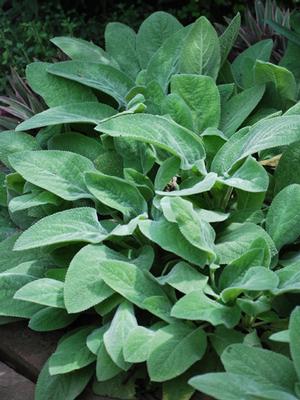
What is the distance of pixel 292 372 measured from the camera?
1.79 m

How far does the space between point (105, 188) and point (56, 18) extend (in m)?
2.35

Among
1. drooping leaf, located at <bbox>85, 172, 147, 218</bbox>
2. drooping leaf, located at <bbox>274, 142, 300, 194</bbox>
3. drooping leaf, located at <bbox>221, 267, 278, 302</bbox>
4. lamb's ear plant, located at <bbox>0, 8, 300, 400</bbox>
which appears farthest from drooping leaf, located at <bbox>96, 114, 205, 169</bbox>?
drooping leaf, located at <bbox>221, 267, 278, 302</bbox>

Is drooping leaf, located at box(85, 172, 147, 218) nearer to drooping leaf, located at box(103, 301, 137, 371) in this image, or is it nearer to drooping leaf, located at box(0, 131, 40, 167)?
drooping leaf, located at box(103, 301, 137, 371)

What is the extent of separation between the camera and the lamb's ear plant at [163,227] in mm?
1918

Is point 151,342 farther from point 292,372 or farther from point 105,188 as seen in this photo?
point 105,188

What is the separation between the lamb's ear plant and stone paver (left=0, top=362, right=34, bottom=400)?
0.10 metres

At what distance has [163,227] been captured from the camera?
2.10 metres

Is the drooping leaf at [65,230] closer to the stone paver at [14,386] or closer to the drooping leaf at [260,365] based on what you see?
the stone paver at [14,386]

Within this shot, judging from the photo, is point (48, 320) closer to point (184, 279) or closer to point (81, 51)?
point (184, 279)

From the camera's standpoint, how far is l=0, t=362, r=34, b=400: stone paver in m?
2.11

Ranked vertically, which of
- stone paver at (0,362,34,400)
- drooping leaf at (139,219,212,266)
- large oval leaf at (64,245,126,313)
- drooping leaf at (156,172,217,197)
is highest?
drooping leaf at (156,172,217,197)

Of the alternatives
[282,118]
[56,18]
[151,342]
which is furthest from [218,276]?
[56,18]

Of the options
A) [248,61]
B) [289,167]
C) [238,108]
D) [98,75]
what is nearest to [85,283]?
[289,167]

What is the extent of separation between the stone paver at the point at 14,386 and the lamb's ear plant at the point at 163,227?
0.33ft
